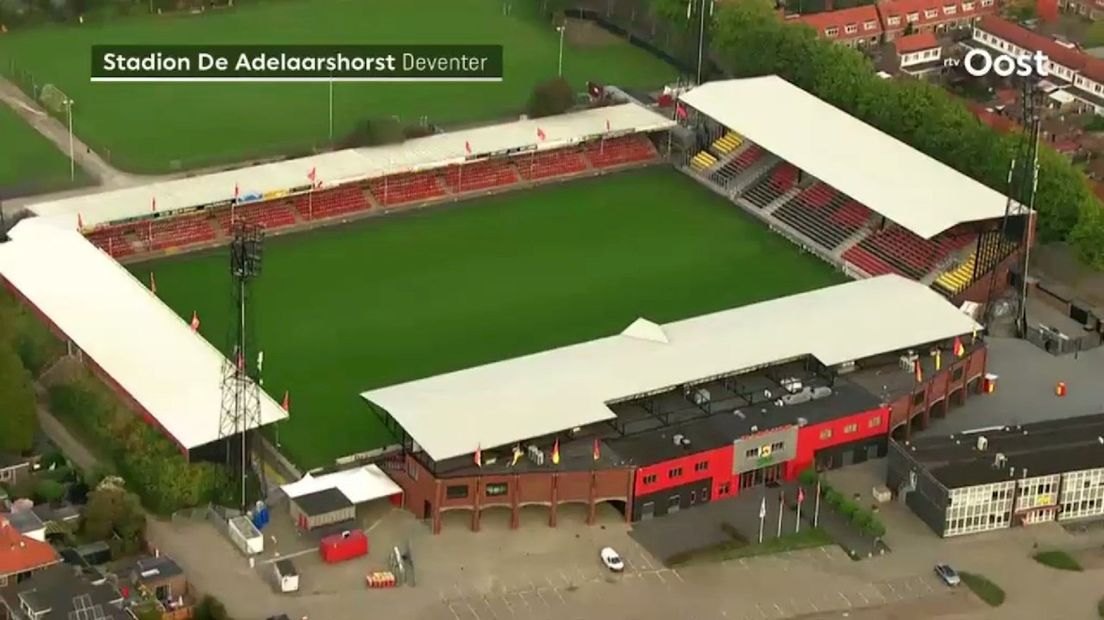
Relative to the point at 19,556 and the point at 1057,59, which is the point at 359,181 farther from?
the point at 1057,59

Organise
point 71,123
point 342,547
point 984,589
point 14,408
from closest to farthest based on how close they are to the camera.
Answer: point 342,547
point 984,589
point 14,408
point 71,123

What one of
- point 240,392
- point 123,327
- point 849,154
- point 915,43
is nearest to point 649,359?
point 240,392

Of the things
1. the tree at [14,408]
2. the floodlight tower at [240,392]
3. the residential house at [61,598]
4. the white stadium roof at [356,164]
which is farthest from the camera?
the white stadium roof at [356,164]

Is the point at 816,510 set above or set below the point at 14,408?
below

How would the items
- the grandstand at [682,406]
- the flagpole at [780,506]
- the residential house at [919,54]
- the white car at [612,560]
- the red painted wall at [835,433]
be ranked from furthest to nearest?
the residential house at [919,54], the red painted wall at [835,433], the flagpole at [780,506], the grandstand at [682,406], the white car at [612,560]

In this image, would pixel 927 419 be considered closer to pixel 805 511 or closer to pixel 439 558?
pixel 805 511

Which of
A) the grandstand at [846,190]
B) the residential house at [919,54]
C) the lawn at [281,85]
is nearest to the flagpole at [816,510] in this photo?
the grandstand at [846,190]

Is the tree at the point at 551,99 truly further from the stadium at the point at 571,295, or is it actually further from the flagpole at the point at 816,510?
the flagpole at the point at 816,510

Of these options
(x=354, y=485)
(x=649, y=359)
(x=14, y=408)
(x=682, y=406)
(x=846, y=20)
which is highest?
(x=846, y=20)
